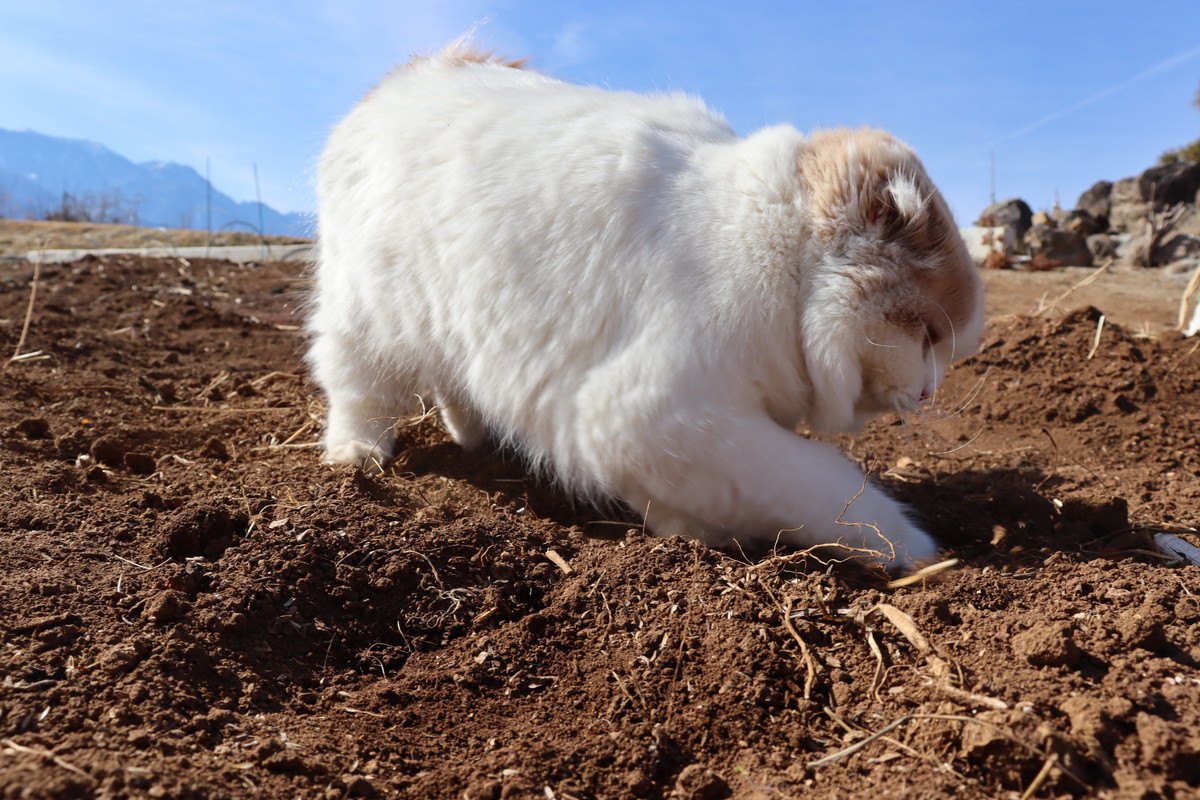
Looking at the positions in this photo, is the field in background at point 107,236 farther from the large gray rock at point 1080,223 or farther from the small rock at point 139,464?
the large gray rock at point 1080,223

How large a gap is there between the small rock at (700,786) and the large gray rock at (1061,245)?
15.5 metres

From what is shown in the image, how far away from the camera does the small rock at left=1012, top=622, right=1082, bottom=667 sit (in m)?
2.04

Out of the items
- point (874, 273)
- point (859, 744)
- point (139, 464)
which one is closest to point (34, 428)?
point (139, 464)

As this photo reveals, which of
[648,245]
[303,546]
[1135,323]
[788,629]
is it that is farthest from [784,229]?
[1135,323]

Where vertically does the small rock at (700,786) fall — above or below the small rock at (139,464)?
below

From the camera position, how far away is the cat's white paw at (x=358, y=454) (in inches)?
142

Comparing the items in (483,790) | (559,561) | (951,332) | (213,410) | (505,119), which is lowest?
(483,790)

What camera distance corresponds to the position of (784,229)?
2.76m

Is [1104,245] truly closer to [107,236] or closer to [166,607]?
[107,236]

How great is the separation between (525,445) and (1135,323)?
23.5 feet

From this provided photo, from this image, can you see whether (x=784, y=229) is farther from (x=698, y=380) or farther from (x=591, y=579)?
(x=591, y=579)

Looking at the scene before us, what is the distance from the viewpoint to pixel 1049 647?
2.05m

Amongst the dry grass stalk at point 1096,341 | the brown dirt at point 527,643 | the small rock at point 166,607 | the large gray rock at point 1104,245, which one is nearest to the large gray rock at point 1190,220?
the large gray rock at point 1104,245

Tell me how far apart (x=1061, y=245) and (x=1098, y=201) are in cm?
456
